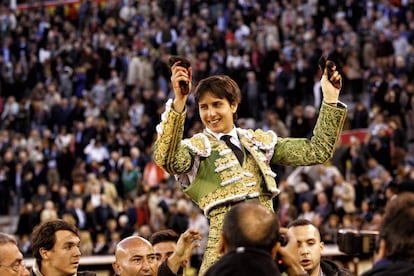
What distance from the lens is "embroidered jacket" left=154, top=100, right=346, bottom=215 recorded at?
19.9 feet

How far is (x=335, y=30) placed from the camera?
24562mm

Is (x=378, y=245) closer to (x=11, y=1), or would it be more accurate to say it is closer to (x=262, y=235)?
(x=262, y=235)

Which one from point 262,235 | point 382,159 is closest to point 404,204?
point 262,235

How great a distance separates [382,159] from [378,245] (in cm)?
1477

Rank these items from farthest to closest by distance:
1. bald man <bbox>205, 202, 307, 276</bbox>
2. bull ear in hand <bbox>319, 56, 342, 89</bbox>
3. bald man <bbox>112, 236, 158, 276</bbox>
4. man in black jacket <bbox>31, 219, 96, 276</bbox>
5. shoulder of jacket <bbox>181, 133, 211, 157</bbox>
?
bald man <bbox>112, 236, 158, 276</bbox> → man in black jacket <bbox>31, 219, 96, 276</bbox> → bull ear in hand <bbox>319, 56, 342, 89</bbox> → shoulder of jacket <bbox>181, 133, 211, 157</bbox> → bald man <bbox>205, 202, 307, 276</bbox>

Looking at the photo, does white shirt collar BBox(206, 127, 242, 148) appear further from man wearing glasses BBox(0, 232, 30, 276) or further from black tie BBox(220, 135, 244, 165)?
man wearing glasses BBox(0, 232, 30, 276)

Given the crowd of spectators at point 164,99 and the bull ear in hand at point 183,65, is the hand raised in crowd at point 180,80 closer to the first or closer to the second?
the bull ear in hand at point 183,65

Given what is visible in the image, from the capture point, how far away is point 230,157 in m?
6.21

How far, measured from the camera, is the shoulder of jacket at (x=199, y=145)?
619 centimetres

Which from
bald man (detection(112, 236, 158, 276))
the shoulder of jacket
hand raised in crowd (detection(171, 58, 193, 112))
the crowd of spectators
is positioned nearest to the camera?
hand raised in crowd (detection(171, 58, 193, 112))

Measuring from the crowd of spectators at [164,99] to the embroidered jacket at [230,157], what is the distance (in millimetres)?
9458

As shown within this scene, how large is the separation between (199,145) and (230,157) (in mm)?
182

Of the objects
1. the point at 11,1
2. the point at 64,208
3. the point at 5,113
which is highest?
the point at 11,1

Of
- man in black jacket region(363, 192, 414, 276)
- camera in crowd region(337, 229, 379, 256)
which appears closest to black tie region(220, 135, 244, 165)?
Result: camera in crowd region(337, 229, 379, 256)
